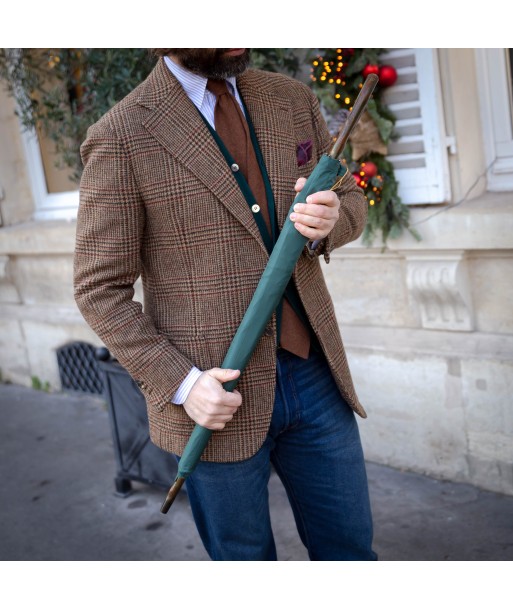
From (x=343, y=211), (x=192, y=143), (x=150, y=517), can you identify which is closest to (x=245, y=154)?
(x=192, y=143)

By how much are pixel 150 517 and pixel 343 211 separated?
2.36m

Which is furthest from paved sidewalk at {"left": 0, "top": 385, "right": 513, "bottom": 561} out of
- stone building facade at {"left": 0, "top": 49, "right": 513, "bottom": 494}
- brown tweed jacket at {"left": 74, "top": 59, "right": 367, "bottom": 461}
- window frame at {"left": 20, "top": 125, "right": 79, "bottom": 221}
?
window frame at {"left": 20, "top": 125, "right": 79, "bottom": 221}

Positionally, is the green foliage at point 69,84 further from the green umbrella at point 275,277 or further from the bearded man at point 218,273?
the green umbrella at point 275,277

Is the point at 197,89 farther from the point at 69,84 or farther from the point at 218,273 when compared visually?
the point at 69,84

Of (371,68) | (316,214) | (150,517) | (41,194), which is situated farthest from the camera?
(41,194)

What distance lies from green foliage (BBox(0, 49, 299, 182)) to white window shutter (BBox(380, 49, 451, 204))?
1379mm

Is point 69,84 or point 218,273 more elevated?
point 69,84

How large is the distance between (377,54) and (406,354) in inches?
55.7

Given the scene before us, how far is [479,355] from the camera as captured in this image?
3.48 m

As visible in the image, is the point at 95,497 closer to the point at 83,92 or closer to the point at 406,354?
the point at 406,354

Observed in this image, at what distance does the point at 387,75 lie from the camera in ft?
11.6

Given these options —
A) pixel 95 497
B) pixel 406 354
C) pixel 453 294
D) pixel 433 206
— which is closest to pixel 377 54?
pixel 433 206

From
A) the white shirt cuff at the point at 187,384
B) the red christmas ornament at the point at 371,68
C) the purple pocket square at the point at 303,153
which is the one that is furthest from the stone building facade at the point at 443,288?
the white shirt cuff at the point at 187,384

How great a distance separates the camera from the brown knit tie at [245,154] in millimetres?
1942
